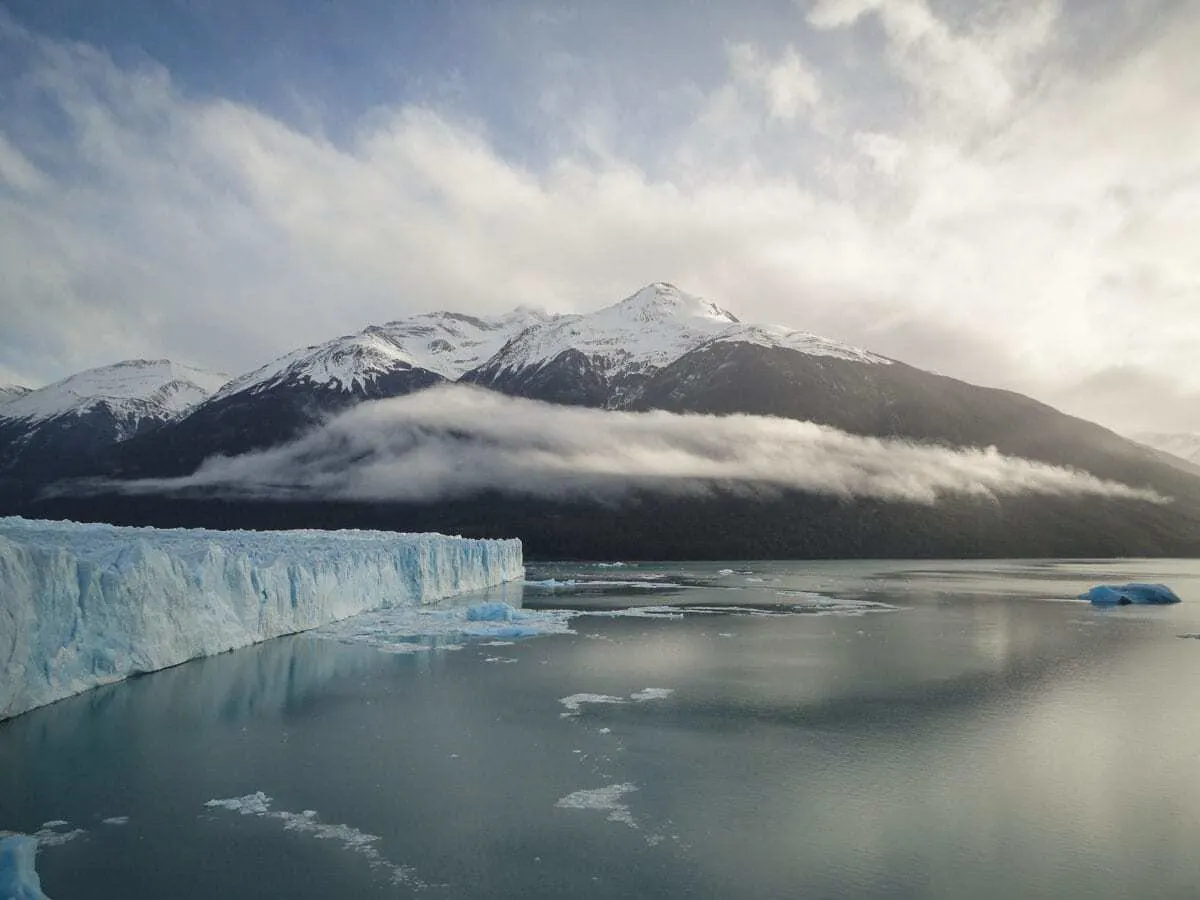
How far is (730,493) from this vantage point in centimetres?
13988

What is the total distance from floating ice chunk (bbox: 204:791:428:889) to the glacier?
5.91 meters

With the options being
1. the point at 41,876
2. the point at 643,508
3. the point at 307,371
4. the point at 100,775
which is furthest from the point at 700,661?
the point at 307,371

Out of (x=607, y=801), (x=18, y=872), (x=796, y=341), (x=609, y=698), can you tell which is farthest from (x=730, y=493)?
(x=18, y=872)

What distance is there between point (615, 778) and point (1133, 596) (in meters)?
40.3

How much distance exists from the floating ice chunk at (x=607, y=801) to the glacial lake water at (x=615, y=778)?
0.04 m

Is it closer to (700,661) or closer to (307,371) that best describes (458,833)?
(700,661)

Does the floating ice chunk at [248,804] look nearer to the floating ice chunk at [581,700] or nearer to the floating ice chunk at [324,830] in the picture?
the floating ice chunk at [324,830]

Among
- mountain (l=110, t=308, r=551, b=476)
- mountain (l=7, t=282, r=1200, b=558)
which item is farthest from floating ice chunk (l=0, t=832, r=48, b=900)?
mountain (l=110, t=308, r=551, b=476)

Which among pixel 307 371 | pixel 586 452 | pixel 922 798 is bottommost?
pixel 922 798

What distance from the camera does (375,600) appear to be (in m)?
31.0

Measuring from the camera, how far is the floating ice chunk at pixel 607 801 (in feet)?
29.6

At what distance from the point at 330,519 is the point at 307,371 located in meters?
68.7

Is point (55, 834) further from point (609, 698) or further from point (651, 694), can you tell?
point (651, 694)

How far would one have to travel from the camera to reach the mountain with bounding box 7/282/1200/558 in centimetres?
13038
